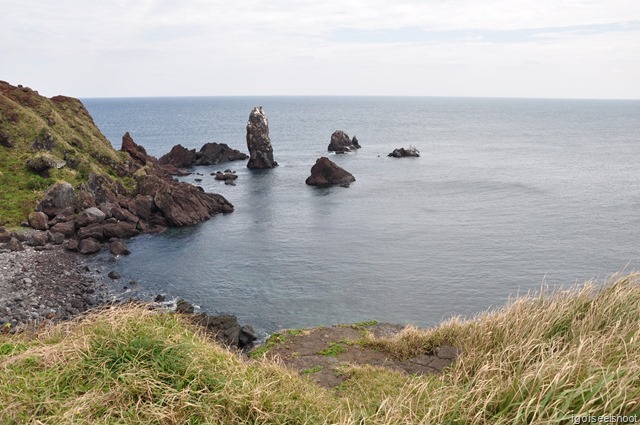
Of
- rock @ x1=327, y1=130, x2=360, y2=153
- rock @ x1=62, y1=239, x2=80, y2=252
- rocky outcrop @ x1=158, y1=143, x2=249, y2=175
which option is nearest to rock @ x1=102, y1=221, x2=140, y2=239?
rock @ x1=62, y1=239, x2=80, y2=252

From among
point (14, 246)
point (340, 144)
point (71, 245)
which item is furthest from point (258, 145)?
point (14, 246)

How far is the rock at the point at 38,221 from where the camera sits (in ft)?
164

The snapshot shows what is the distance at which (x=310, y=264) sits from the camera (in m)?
46.3

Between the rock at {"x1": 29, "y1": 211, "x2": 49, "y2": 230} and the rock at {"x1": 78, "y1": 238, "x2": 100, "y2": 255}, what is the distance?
5469 mm

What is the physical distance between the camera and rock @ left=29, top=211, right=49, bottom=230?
50.1m

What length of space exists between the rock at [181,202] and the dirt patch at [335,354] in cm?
3849

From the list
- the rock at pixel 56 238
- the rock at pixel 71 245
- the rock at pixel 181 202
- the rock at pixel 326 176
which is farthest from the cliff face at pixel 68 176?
the rock at pixel 326 176

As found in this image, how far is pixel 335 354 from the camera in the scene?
66.7 feet

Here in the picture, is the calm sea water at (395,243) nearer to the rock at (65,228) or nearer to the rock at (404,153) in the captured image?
the rock at (65,228)

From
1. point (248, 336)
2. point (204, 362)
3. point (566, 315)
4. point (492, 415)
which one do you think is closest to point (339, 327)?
point (248, 336)

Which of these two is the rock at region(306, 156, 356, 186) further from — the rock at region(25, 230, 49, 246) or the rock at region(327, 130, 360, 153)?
the rock at region(25, 230, 49, 246)

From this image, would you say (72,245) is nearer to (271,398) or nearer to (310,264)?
(310,264)

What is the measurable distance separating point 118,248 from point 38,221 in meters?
9.80

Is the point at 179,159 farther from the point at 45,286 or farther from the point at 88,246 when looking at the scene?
the point at 45,286
